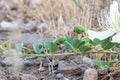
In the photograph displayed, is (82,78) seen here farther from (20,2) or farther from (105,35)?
(20,2)

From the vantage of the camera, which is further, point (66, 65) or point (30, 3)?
point (30, 3)

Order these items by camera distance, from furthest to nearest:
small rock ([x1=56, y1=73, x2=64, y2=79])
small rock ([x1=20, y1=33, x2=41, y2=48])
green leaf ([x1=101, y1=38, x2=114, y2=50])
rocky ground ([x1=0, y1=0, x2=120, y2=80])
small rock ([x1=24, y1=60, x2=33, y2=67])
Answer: small rock ([x1=20, y1=33, x2=41, y2=48])
small rock ([x1=24, y1=60, x2=33, y2=67])
small rock ([x1=56, y1=73, x2=64, y2=79])
rocky ground ([x1=0, y1=0, x2=120, y2=80])
green leaf ([x1=101, y1=38, x2=114, y2=50])

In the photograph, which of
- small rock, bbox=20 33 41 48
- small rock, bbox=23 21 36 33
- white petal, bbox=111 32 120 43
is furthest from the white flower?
small rock, bbox=23 21 36 33

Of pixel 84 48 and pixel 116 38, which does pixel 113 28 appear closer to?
pixel 116 38

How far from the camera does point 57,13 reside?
2.92 m

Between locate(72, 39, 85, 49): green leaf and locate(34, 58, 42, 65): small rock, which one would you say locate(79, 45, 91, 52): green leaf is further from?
locate(34, 58, 42, 65): small rock

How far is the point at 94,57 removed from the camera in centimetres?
187

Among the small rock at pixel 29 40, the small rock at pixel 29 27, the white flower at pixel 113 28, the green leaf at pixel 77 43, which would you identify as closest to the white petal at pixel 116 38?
the white flower at pixel 113 28

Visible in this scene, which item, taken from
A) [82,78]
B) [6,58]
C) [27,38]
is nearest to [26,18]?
[27,38]

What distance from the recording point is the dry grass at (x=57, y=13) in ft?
7.39

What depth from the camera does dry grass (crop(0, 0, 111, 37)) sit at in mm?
2254

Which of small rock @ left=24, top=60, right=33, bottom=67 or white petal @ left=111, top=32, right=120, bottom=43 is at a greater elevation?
white petal @ left=111, top=32, right=120, bottom=43

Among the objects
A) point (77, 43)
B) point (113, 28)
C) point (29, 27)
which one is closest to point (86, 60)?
point (77, 43)

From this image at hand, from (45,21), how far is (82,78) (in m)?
1.15
